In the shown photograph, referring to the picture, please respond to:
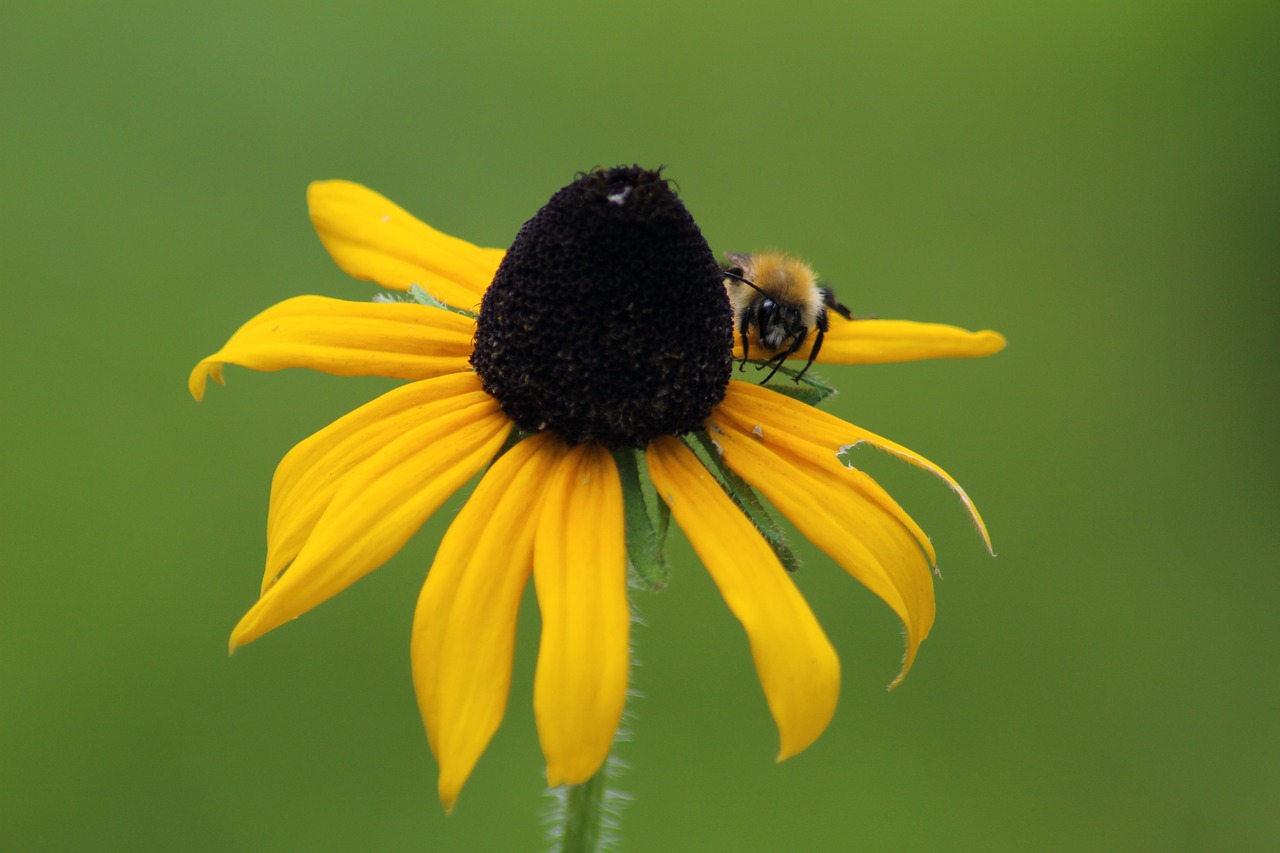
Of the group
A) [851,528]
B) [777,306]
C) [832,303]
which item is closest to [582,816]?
[851,528]

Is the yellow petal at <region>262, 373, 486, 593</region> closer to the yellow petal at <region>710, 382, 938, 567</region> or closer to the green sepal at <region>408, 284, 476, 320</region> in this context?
the green sepal at <region>408, 284, 476, 320</region>

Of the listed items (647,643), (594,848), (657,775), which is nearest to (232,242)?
(647,643)

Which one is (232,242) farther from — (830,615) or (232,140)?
(830,615)

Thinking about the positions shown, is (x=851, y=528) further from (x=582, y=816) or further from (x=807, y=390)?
(x=582, y=816)

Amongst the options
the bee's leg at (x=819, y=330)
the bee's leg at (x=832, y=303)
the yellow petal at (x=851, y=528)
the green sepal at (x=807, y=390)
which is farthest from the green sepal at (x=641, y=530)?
the bee's leg at (x=832, y=303)

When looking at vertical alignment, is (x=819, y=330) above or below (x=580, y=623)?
above

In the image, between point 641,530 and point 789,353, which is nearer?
point 641,530

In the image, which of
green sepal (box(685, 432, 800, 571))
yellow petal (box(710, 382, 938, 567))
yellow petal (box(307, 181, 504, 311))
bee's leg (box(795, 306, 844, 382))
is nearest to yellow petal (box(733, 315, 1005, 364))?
bee's leg (box(795, 306, 844, 382))
